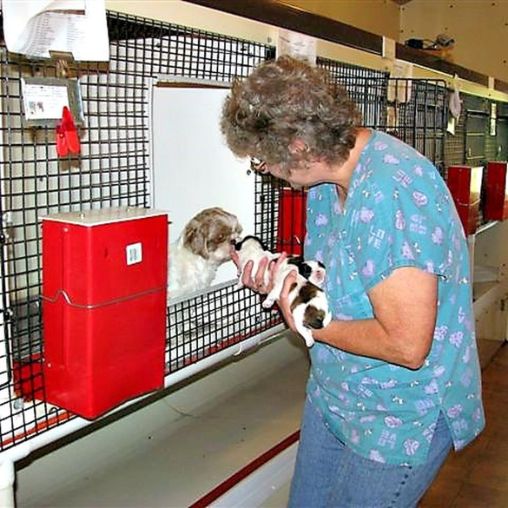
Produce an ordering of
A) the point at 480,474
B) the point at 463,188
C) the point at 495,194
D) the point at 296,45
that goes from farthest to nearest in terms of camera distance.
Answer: the point at 495,194
the point at 480,474
the point at 463,188
the point at 296,45

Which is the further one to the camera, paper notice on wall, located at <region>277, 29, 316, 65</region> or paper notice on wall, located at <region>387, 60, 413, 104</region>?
paper notice on wall, located at <region>387, 60, 413, 104</region>

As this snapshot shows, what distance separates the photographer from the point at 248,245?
1.38 meters

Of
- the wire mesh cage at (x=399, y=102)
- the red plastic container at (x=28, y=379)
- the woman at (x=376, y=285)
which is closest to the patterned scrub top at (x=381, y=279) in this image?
the woman at (x=376, y=285)

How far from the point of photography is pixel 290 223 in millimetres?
1628

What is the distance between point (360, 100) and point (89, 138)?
0.86 meters

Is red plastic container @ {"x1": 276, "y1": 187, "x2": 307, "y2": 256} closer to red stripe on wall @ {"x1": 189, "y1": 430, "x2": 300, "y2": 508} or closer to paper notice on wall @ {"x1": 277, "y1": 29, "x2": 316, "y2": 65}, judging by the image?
paper notice on wall @ {"x1": 277, "y1": 29, "x2": 316, "y2": 65}

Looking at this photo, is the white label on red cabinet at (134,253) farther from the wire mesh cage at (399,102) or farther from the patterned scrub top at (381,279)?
the wire mesh cage at (399,102)

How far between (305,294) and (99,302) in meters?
0.35

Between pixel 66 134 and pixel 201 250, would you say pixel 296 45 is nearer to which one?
pixel 201 250

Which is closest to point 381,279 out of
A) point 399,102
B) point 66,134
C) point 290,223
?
point 66,134

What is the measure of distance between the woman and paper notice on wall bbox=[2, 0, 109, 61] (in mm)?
253

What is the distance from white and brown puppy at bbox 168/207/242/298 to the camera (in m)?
1.49

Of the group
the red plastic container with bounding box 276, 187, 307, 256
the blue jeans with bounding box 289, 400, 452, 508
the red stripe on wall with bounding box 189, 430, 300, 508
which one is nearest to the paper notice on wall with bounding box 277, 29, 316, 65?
the red plastic container with bounding box 276, 187, 307, 256

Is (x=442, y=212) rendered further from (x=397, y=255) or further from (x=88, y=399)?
(x=88, y=399)
